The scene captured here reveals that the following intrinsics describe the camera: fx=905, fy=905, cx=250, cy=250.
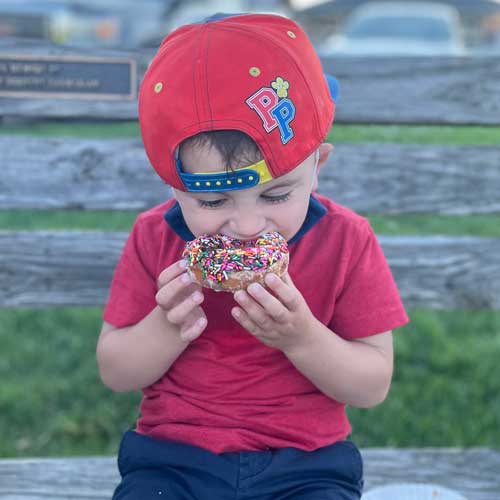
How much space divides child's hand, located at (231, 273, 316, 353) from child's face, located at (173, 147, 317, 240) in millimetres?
124

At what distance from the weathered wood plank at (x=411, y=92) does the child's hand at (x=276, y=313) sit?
100cm

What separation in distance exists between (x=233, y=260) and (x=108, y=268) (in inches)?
42.6

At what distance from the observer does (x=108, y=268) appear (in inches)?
116

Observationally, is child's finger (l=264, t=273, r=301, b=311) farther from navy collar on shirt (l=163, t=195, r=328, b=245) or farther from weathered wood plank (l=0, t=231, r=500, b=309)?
weathered wood plank (l=0, t=231, r=500, b=309)

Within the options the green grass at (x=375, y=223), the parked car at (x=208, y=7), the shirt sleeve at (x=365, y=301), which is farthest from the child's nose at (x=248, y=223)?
the parked car at (x=208, y=7)

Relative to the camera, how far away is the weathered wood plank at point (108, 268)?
2.91 meters

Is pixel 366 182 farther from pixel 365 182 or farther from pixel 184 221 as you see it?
pixel 184 221

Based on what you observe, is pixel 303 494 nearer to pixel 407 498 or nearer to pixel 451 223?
pixel 407 498

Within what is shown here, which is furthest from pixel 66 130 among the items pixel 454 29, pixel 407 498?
pixel 407 498

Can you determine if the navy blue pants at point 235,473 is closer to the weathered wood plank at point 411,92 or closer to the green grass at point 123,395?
the weathered wood plank at point 411,92

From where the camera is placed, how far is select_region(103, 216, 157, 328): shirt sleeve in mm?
2289

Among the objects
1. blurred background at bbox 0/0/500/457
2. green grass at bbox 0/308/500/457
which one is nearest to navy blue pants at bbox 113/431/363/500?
blurred background at bbox 0/0/500/457

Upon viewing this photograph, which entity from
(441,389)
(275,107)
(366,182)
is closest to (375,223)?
(441,389)

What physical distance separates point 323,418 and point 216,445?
0.93ft
